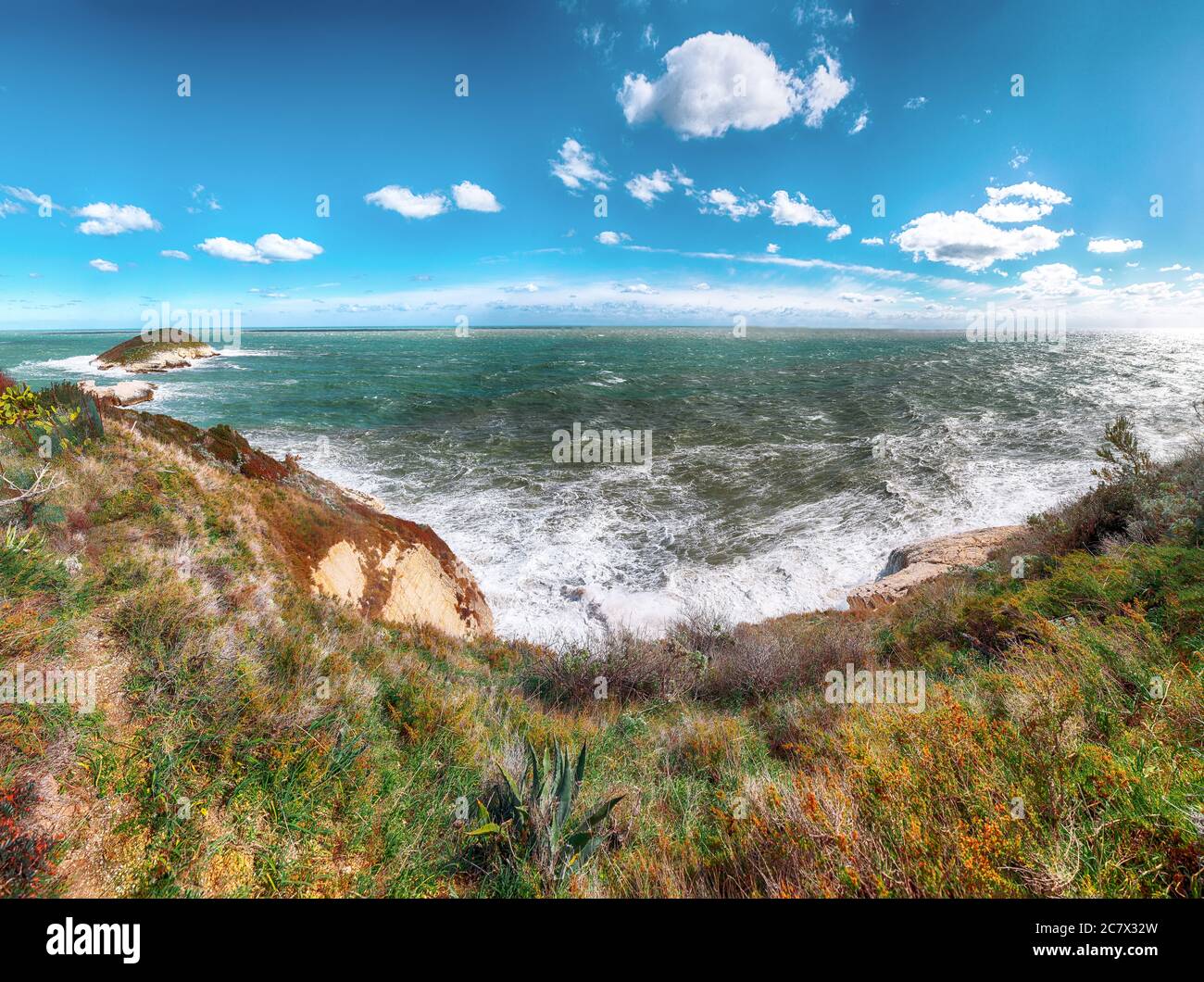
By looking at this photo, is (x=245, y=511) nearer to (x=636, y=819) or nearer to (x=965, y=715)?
(x=636, y=819)

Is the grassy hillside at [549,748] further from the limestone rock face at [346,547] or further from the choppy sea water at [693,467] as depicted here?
the choppy sea water at [693,467]

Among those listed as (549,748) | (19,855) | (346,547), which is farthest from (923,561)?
(19,855)

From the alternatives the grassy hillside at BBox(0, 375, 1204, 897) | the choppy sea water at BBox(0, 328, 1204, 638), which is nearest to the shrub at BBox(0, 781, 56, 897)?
the grassy hillside at BBox(0, 375, 1204, 897)

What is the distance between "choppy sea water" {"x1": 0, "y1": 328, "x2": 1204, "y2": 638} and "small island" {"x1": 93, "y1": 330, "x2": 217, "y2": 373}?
8104 mm

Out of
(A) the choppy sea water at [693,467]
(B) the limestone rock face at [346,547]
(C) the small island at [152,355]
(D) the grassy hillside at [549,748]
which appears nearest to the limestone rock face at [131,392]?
(A) the choppy sea water at [693,467]

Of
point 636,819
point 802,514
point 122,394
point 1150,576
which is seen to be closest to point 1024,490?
point 802,514

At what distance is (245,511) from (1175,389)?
195 feet

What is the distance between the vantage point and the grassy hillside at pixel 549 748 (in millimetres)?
Answer: 2342

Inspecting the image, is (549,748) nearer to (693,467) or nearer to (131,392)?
(693,467)

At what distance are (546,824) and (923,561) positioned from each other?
10.9m

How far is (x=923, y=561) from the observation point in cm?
1076

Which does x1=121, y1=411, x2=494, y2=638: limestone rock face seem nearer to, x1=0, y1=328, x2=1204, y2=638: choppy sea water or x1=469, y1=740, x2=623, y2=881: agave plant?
x1=0, y1=328, x2=1204, y2=638: choppy sea water

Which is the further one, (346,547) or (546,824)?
(346,547)
